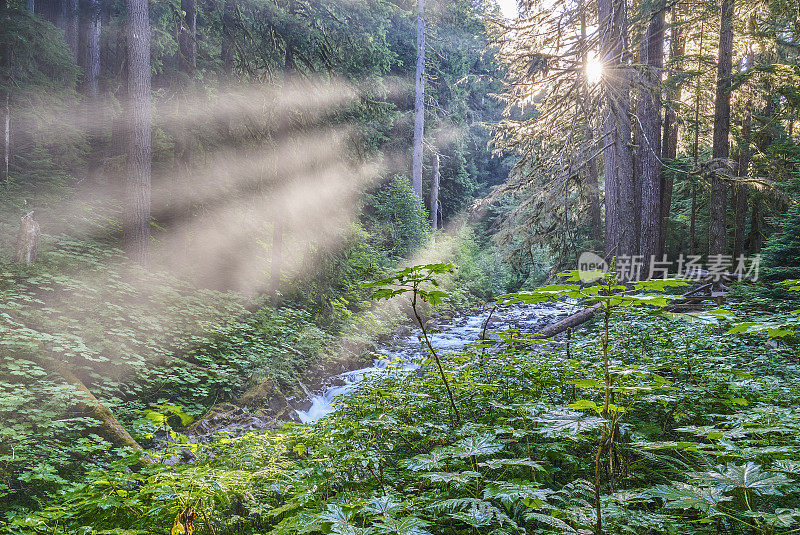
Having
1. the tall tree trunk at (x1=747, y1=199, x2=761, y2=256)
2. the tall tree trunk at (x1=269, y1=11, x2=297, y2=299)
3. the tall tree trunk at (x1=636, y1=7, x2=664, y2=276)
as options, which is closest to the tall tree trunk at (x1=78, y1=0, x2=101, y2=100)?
the tall tree trunk at (x1=269, y1=11, x2=297, y2=299)

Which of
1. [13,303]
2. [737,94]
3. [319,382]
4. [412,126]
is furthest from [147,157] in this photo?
[412,126]

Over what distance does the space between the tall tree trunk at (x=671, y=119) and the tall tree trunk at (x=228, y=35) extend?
30.7 ft

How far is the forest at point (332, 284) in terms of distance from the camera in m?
2.01

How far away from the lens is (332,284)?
1053 centimetres

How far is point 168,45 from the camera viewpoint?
34.1 ft

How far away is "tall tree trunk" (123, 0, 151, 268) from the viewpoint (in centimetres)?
786

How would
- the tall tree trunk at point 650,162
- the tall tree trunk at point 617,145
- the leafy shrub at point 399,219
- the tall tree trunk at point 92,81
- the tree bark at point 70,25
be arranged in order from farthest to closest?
the leafy shrub at point 399,219
the tree bark at point 70,25
the tall tree trunk at point 92,81
the tall tree trunk at point 650,162
the tall tree trunk at point 617,145

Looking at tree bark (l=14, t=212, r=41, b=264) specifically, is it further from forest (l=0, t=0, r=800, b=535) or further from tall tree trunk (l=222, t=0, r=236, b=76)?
tall tree trunk (l=222, t=0, r=236, b=76)

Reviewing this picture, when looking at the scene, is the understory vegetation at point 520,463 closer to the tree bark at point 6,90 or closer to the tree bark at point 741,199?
the tree bark at point 741,199

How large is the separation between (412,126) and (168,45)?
1319 cm

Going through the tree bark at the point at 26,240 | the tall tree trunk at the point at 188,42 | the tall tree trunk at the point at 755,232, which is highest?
the tall tree trunk at the point at 188,42

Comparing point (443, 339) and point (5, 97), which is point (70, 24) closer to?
point (5, 97)

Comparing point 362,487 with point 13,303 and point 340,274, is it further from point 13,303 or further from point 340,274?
point 340,274

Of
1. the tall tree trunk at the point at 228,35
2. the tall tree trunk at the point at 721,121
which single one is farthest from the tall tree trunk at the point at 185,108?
the tall tree trunk at the point at 721,121
